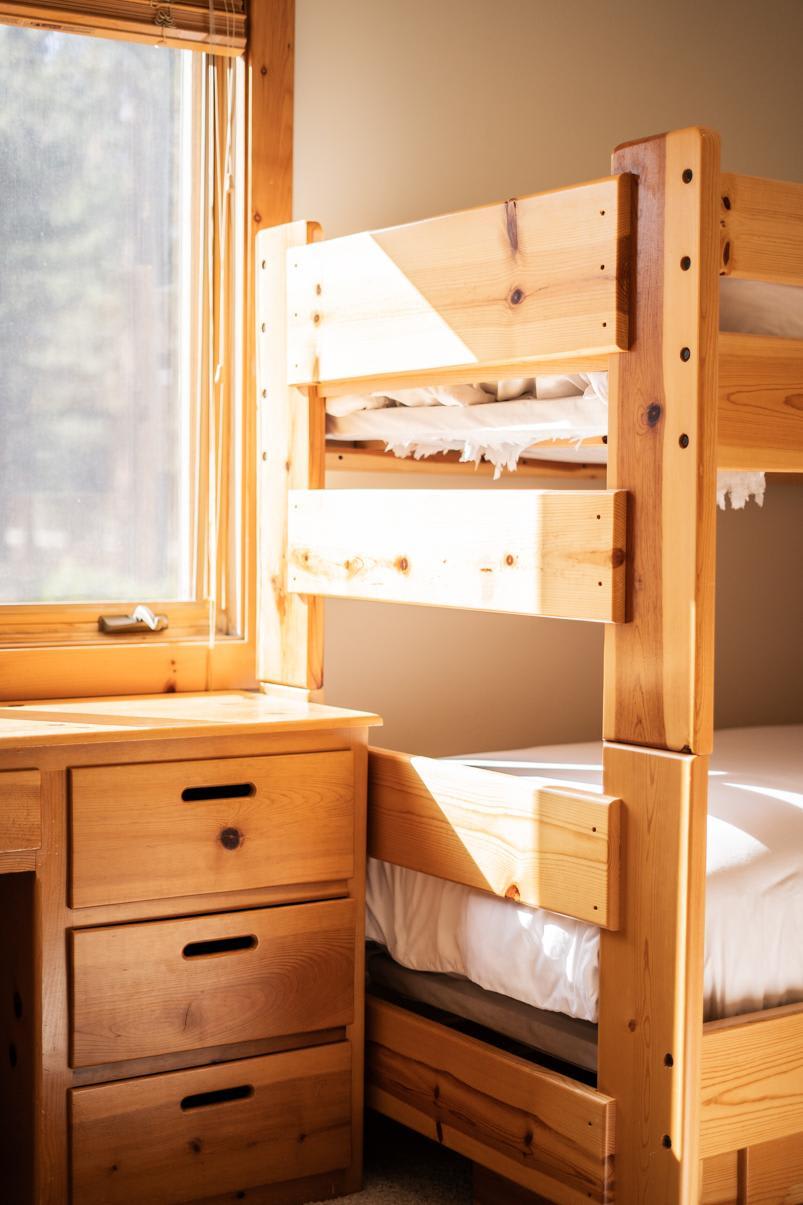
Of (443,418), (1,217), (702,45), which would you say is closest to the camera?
(443,418)

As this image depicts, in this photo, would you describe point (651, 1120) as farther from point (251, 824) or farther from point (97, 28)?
point (97, 28)

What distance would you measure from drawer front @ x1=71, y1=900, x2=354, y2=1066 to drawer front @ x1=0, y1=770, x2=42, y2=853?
14cm

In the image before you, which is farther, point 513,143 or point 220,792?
point 513,143

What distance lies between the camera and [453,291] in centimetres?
176

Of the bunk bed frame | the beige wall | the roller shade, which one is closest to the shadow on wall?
the beige wall

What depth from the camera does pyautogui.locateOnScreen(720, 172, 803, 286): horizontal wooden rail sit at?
4.91 feet

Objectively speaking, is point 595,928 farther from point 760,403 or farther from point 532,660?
point 532,660

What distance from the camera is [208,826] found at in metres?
1.79

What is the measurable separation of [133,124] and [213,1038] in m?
1.46

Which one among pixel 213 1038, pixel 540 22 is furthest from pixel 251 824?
pixel 540 22

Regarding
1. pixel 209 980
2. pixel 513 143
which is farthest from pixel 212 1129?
pixel 513 143

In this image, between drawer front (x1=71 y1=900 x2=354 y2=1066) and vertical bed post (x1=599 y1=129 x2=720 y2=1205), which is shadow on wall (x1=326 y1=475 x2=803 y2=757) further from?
vertical bed post (x1=599 y1=129 x2=720 y2=1205)

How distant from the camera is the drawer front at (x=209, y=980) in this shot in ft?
5.60

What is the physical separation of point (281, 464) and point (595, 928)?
0.91 m
